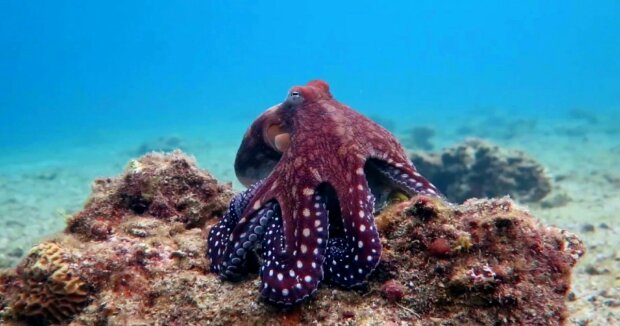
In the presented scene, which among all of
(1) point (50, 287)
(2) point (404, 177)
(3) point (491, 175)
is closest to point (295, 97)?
(2) point (404, 177)

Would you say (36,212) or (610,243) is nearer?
(610,243)

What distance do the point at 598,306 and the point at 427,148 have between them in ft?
80.2

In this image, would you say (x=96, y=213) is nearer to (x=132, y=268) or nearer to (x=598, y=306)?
(x=132, y=268)

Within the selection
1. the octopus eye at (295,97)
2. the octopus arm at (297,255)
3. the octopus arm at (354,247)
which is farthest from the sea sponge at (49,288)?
the octopus eye at (295,97)

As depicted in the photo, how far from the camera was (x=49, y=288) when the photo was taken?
3916mm

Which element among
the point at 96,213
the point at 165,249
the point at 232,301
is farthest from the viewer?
the point at 96,213

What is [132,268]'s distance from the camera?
408cm

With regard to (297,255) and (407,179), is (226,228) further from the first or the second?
(407,179)

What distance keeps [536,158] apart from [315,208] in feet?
71.5

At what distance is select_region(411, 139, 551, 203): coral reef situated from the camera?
47.9 feet

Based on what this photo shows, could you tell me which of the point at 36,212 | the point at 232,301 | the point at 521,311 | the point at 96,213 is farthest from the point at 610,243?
the point at 36,212

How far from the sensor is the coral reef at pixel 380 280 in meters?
3.32

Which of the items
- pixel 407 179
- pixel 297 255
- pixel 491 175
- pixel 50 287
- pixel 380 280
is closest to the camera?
pixel 297 255

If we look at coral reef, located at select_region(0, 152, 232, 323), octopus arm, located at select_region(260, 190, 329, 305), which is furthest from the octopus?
coral reef, located at select_region(0, 152, 232, 323)
